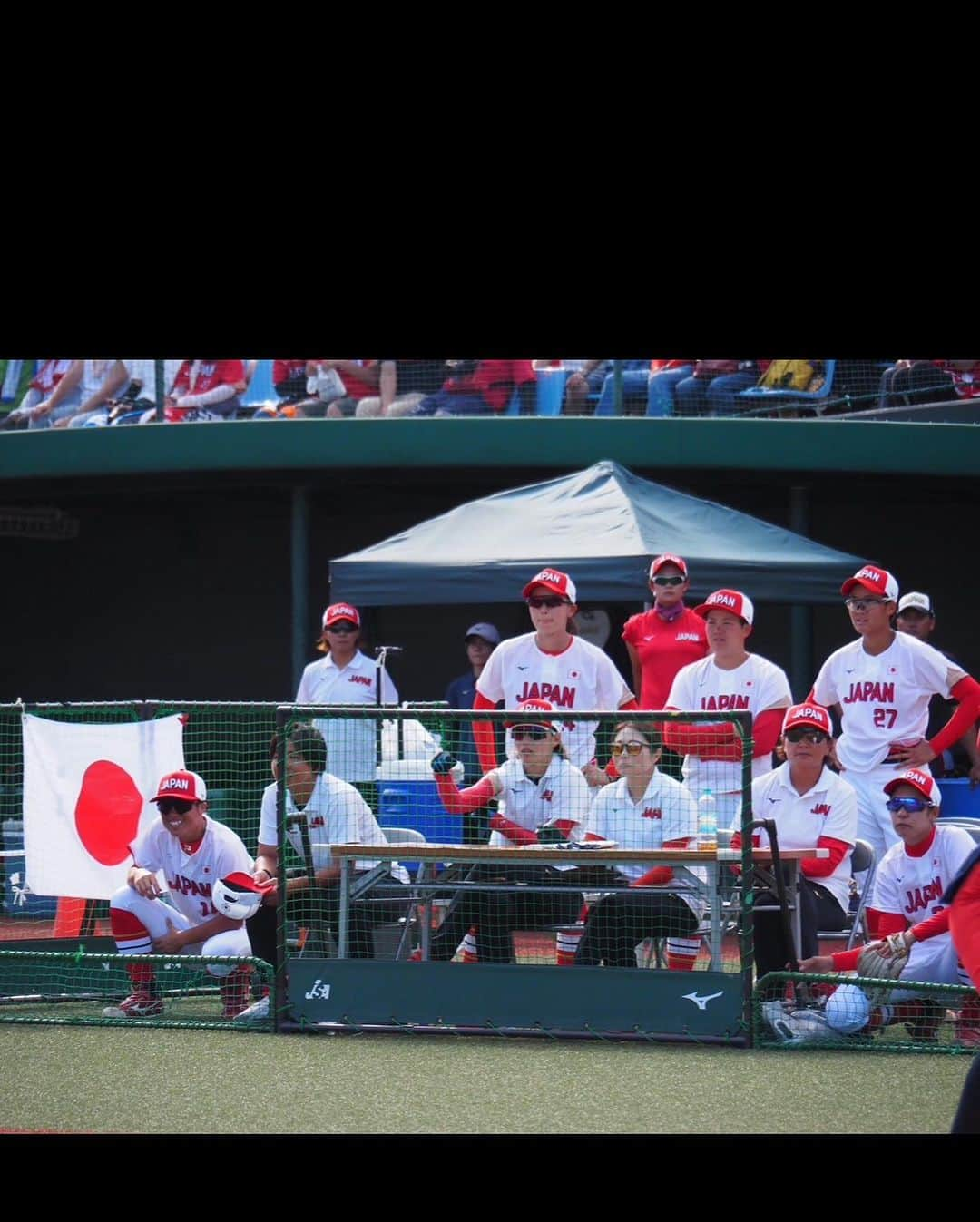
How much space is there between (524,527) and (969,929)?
6569 mm

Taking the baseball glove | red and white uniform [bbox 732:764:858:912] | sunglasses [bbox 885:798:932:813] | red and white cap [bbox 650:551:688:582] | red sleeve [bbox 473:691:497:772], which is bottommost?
the baseball glove

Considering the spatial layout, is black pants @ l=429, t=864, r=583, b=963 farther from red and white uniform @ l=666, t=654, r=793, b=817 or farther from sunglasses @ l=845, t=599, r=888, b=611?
sunglasses @ l=845, t=599, r=888, b=611

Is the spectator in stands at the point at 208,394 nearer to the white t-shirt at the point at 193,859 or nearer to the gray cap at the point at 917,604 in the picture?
the gray cap at the point at 917,604

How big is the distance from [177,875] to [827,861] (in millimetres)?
2870

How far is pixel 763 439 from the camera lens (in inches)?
520

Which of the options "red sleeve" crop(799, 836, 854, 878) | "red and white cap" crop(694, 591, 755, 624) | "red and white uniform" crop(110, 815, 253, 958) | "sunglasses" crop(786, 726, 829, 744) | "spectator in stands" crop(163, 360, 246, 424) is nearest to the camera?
"red sleeve" crop(799, 836, 854, 878)

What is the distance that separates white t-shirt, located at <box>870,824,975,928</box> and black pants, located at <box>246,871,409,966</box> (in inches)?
79.3

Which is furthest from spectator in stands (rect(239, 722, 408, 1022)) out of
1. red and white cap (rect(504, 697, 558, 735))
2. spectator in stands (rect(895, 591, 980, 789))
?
spectator in stands (rect(895, 591, 980, 789))

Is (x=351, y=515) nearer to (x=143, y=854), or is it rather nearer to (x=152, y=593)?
(x=152, y=593)

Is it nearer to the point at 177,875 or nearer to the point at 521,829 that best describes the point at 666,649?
the point at 521,829

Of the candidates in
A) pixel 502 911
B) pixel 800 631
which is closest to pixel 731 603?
pixel 502 911

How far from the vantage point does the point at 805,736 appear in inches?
301

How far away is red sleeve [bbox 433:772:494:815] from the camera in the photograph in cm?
764
